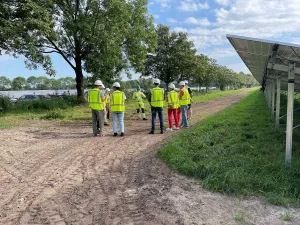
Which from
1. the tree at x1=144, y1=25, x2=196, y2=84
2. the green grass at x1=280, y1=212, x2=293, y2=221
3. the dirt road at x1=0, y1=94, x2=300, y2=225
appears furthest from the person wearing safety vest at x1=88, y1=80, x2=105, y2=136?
the tree at x1=144, y1=25, x2=196, y2=84

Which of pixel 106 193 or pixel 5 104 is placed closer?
pixel 106 193

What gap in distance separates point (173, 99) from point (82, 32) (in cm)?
1094

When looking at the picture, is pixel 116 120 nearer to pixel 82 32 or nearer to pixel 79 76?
pixel 82 32

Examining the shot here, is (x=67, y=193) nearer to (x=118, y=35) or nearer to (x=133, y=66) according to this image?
(x=118, y=35)

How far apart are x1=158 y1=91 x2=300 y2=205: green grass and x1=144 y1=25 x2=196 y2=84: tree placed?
99.7 ft

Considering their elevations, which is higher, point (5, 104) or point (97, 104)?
point (97, 104)

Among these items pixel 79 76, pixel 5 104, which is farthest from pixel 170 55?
pixel 5 104

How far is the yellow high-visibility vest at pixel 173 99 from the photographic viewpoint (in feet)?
33.3

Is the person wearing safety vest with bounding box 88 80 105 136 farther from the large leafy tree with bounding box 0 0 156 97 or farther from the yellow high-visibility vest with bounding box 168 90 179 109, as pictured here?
the large leafy tree with bounding box 0 0 156 97

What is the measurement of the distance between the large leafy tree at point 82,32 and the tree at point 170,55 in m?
14.8

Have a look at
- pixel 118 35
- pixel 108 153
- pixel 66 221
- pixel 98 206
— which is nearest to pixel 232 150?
pixel 108 153

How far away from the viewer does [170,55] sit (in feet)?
127

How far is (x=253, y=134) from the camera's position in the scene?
27.4 ft

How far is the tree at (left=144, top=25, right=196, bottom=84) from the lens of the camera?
38219 mm
